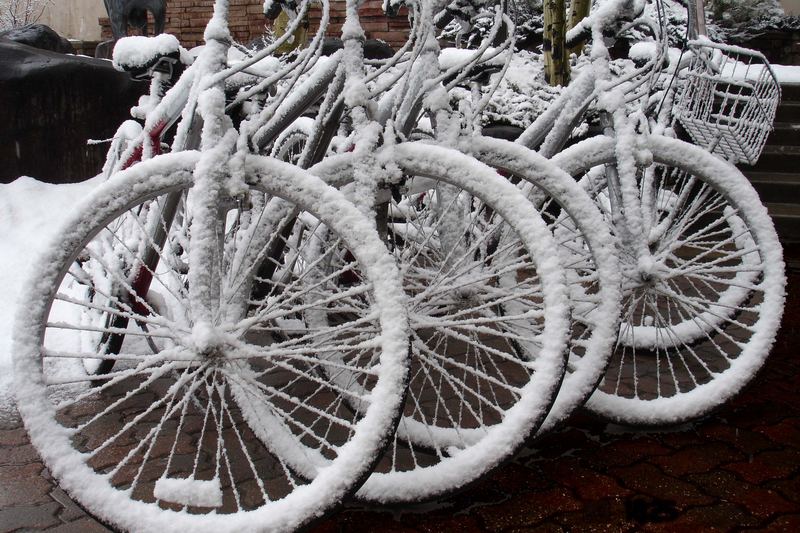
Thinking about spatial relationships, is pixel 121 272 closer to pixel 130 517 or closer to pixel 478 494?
pixel 130 517

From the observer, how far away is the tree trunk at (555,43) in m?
7.38

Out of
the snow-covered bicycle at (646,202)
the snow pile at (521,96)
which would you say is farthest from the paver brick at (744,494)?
the snow pile at (521,96)

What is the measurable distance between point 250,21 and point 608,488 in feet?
39.7

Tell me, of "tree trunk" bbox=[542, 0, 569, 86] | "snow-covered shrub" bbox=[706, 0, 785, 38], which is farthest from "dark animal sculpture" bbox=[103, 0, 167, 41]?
"snow-covered shrub" bbox=[706, 0, 785, 38]

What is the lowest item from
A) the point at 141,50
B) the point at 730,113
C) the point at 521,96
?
the point at 521,96

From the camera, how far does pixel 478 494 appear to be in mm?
2443

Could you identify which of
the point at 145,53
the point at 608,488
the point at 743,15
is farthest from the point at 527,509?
the point at 743,15

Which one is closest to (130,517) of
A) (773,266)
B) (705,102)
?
(773,266)

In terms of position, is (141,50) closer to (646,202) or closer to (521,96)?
(646,202)

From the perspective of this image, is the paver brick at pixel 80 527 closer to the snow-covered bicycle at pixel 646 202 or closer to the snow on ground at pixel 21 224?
the snow on ground at pixel 21 224

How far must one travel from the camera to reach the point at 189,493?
197 centimetres

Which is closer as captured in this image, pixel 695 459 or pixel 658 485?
pixel 658 485

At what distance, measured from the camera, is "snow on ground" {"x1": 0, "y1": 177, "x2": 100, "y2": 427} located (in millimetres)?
4234

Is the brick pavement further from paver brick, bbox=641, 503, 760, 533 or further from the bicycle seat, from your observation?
the bicycle seat
